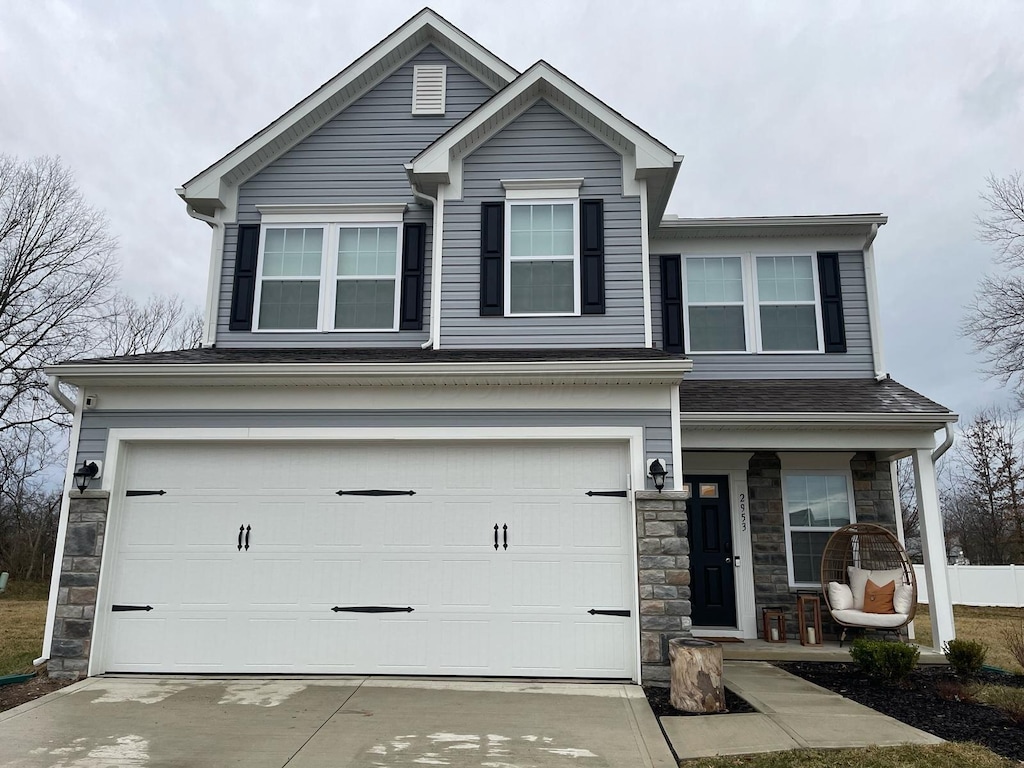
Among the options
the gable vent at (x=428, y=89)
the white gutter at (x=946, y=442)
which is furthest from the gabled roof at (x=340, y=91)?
the white gutter at (x=946, y=442)

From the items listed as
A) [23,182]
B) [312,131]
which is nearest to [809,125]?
[312,131]

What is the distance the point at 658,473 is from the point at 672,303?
3970mm

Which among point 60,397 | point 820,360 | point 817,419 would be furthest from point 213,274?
point 820,360

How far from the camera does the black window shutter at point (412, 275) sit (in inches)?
344

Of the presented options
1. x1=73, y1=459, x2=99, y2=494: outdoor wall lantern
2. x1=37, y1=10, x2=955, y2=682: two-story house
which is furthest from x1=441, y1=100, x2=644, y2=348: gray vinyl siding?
x1=73, y1=459, x2=99, y2=494: outdoor wall lantern

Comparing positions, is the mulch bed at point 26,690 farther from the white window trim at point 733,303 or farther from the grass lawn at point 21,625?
the white window trim at point 733,303

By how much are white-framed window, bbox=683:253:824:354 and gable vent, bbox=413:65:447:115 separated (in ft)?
13.4

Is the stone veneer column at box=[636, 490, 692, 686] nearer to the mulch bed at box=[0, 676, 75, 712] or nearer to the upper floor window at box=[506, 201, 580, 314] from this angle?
the upper floor window at box=[506, 201, 580, 314]

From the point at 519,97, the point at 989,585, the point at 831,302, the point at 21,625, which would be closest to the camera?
the point at 519,97

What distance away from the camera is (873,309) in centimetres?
984

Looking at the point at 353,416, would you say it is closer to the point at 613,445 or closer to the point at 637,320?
the point at 613,445

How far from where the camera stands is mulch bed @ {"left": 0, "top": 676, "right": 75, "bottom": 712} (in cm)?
585

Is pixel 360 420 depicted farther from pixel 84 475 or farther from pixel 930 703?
pixel 930 703

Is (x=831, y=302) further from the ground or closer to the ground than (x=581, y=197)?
closer to the ground
